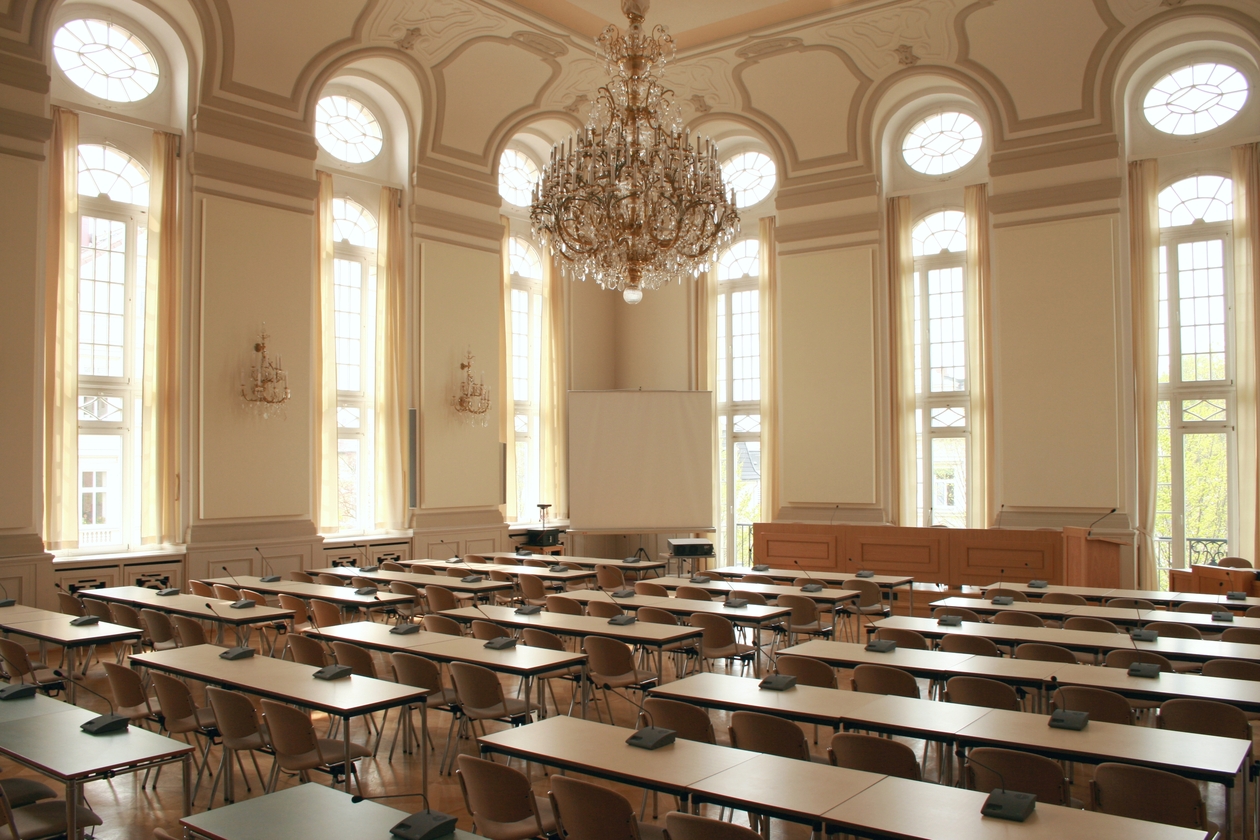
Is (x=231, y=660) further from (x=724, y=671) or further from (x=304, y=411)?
(x=304, y=411)

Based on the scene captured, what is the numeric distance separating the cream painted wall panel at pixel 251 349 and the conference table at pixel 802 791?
7842 millimetres

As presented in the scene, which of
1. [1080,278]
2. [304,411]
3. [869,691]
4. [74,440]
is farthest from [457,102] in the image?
[869,691]

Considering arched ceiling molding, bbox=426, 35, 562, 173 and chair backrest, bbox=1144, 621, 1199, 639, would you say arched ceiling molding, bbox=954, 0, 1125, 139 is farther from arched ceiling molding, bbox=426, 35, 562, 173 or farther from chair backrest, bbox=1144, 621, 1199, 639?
chair backrest, bbox=1144, 621, 1199, 639

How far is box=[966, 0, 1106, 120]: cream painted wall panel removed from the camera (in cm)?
1130

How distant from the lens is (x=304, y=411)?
11.4 meters

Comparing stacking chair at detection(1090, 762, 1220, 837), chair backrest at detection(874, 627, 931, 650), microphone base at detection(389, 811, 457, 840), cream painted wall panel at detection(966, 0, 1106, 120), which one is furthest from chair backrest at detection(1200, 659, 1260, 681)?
cream painted wall panel at detection(966, 0, 1106, 120)

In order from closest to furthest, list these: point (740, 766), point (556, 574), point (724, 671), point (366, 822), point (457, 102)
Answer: point (366, 822) < point (740, 766) < point (724, 671) < point (556, 574) < point (457, 102)

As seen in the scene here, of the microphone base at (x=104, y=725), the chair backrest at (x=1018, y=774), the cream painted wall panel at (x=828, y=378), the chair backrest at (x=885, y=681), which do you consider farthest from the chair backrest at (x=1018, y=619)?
the cream painted wall panel at (x=828, y=378)

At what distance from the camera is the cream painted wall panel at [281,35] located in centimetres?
1062

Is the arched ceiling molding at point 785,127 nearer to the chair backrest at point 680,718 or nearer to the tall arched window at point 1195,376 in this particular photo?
the tall arched window at point 1195,376

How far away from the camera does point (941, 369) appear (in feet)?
42.9

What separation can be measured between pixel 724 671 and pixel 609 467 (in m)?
6.09

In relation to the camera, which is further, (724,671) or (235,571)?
(235,571)

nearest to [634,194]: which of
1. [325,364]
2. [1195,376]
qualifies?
[325,364]
